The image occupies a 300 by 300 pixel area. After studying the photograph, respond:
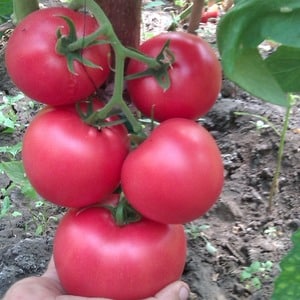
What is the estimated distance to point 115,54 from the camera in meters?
0.69

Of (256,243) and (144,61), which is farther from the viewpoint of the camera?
(256,243)

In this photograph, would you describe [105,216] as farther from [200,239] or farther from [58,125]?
[200,239]

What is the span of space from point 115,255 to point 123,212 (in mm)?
47

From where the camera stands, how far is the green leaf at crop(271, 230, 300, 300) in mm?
911

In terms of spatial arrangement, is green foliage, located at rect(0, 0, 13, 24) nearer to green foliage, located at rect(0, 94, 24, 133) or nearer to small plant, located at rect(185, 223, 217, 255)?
small plant, located at rect(185, 223, 217, 255)

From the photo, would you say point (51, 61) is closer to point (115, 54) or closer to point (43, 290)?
point (115, 54)

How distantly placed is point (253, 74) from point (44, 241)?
0.81 meters

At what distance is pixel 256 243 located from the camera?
142 centimetres

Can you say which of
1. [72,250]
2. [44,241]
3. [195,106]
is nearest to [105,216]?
[72,250]

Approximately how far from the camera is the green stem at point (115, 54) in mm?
674

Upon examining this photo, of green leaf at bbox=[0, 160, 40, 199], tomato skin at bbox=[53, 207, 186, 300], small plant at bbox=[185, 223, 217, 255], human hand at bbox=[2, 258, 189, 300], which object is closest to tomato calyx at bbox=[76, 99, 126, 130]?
tomato skin at bbox=[53, 207, 186, 300]

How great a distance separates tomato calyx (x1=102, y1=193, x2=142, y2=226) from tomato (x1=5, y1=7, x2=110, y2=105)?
135 mm

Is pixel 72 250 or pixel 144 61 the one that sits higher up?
pixel 144 61

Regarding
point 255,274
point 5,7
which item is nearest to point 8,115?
point 255,274
